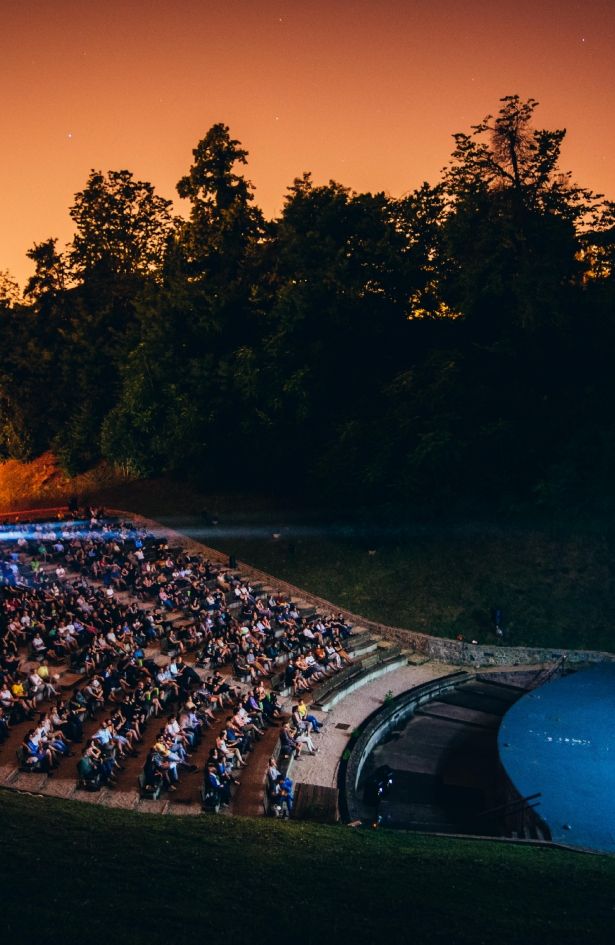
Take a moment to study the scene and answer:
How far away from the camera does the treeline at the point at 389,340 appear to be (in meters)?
31.1

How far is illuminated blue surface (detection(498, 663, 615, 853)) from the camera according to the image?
15.3 meters

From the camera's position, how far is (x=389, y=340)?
36031 mm

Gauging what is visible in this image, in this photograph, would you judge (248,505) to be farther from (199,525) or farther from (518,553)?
(518,553)

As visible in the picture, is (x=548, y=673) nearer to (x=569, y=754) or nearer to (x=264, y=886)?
(x=569, y=754)

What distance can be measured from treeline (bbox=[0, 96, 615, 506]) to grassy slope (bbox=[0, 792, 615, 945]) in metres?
19.6

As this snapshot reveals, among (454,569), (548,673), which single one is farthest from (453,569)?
(548,673)

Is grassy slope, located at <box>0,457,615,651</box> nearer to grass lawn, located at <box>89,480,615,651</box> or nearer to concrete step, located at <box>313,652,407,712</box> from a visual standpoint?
grass lawn, located at <box>89,480,615,651</box>

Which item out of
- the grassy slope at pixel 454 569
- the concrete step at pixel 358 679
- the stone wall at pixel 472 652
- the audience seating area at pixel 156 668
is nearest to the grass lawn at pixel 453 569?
the grassy slope at pixel 454 569

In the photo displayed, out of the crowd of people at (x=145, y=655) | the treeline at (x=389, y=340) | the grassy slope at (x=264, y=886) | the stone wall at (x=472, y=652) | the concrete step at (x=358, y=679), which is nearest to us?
the grassy slope at (x=264, y=886)

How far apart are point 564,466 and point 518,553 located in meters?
4.31

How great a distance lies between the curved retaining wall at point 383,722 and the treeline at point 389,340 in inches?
371

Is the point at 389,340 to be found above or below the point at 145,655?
above

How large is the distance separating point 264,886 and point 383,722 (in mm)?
11462

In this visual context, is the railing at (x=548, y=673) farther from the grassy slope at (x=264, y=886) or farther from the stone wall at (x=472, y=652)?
the grassy slope at (x=264, y=886)
